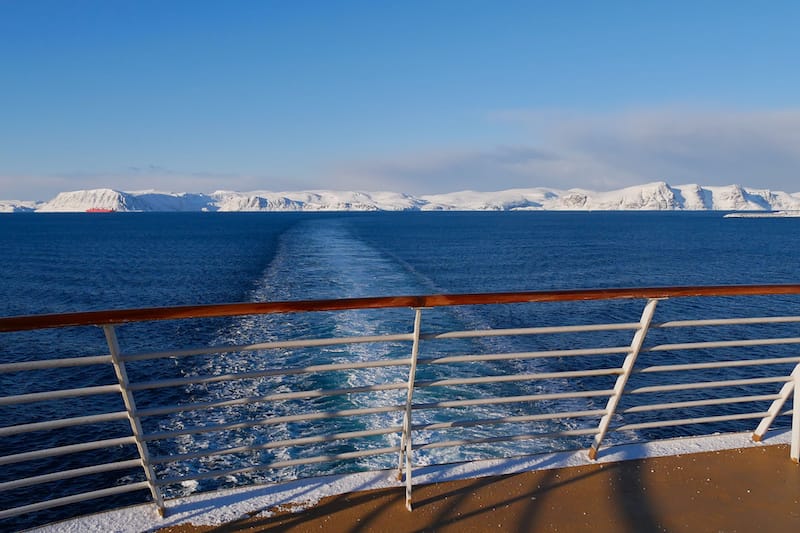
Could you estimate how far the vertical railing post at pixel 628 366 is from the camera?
3031 mm

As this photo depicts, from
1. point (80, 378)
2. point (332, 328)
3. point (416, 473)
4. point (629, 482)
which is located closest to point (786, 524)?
point (629, 482)

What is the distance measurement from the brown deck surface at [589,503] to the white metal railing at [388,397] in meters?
0.22

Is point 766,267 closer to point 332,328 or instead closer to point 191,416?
point 332,328

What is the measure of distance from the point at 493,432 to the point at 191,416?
561 cm

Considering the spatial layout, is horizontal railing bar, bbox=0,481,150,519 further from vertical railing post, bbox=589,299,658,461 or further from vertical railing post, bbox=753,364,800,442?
vertical railing post, bbox=753,364,800,442

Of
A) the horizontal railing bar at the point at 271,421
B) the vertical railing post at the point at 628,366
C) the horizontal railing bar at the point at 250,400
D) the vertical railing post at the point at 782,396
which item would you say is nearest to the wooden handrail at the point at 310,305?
the vertical railing post at the point at 628,366

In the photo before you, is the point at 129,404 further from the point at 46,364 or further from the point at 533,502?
the point at 533,502

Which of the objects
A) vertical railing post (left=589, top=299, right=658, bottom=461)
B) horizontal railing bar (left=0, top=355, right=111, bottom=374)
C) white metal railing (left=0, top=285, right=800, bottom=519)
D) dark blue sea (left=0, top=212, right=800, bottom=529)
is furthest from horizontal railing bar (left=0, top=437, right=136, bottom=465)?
dark blue sea (left=0, top=212, right=800, bottom=529)

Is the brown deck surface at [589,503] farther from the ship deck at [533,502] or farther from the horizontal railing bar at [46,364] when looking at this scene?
the horizontal railing bar at [46,364]

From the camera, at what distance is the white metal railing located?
2.57 m

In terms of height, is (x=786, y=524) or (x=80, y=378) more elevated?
(x=786, y=524)

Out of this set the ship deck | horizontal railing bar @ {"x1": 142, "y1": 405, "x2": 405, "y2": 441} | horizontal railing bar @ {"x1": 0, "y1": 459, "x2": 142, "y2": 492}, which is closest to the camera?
horizontal railing bar @ {"x1": 0, "y1": 459, "x2": 142, "y2": 492}

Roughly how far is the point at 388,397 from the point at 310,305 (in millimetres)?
7586

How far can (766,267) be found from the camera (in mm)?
40844
